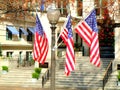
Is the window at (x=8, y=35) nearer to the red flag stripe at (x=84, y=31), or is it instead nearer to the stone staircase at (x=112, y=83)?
the stone staircase at (x=112, y=83)

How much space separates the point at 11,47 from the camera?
139 feet

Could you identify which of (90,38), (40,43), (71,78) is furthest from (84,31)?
(71,78)

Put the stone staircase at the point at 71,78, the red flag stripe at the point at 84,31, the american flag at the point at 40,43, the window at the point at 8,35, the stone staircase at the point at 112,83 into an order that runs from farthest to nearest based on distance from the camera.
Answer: the window at the point at 8,35 → the stone staircase at the point at 71,78 → the stone staircase at the point at 112,83 → the red flag stripe at the point at 84,31 → the american flag at the point at 40,43

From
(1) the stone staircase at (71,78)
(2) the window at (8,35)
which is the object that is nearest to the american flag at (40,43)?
(1) the stone staircase at (71,78)

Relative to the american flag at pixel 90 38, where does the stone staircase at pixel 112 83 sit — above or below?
below

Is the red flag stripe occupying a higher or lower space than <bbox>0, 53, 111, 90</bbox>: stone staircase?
higher

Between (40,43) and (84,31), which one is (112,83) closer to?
(84,31)

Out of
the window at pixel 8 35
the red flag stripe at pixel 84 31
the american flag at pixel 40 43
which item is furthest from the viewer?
the window at pixel 8 35

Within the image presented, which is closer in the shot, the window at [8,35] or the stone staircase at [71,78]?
the stone staircase at [71,78]

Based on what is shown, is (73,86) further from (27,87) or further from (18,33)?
(18,33)

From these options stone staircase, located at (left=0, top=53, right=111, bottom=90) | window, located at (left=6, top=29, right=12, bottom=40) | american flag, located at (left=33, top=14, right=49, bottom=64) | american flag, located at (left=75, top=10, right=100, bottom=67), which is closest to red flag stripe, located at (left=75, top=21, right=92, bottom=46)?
american flag, located at (left=75, top=10, right=100, bottom=67)

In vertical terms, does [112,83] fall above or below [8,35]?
below

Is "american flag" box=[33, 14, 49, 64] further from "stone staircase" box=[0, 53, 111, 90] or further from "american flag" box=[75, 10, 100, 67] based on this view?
"stone staircase" box=[0, 53, 111, 90]

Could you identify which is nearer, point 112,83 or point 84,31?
point 84,31
